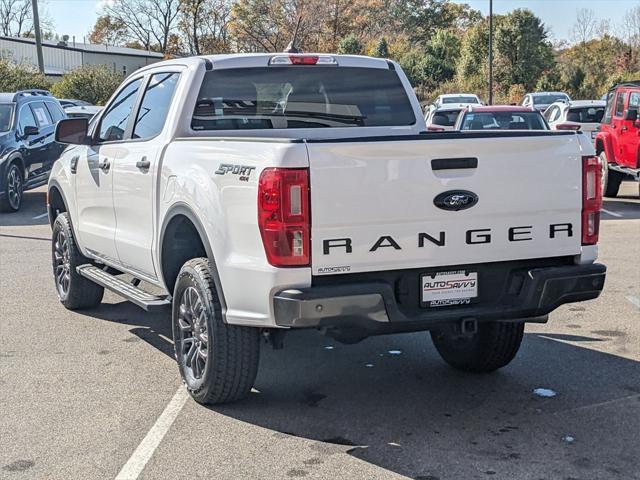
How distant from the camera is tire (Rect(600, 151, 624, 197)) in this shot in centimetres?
1612

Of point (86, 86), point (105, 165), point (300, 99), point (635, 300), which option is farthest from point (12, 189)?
point (86, 86)

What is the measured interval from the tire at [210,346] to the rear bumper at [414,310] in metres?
0.58

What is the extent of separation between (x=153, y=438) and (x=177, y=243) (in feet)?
4.45

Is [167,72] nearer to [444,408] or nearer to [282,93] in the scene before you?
[282,93]

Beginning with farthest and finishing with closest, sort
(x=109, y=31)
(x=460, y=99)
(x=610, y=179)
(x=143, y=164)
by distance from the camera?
(x=109, y=31)
(x=460, y=99)
(x=610, y=179)
(x=143, y=164)

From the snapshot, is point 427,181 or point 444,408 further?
point 444,408

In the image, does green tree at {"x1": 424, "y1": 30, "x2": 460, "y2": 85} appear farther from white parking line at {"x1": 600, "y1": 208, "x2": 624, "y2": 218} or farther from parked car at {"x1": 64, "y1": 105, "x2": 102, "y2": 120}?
white parking line at {"x1": 600, "y1": 208, "x2": 624, "y2": 218}

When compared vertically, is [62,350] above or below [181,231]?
below

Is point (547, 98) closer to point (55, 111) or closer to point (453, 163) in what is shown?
point (55, 111)

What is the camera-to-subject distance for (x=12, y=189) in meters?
15.6

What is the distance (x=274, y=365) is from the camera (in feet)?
20.7

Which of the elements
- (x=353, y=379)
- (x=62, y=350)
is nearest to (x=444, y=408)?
(x=353, y=379)

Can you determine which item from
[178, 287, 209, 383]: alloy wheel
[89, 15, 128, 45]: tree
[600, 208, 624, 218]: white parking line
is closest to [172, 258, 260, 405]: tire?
[178, 287, 209, 383]: alloy wheel

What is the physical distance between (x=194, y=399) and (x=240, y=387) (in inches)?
15.4
